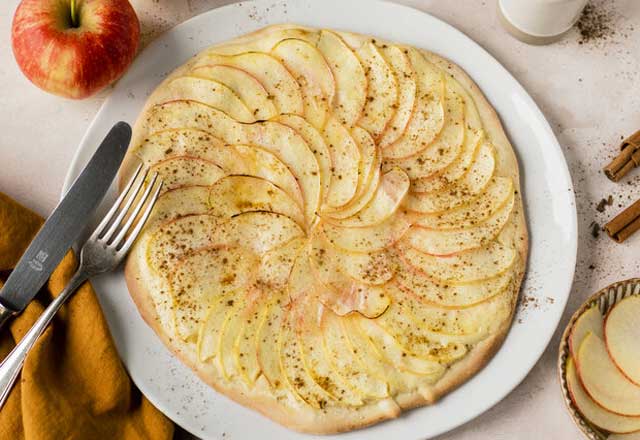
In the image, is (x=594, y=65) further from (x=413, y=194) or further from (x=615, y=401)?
(x=615, y=401)

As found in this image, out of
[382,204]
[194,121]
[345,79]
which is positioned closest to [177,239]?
[194,121]

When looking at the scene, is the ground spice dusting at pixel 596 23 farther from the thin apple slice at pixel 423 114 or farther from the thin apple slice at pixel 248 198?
the thin apple slice at pixel 248 198

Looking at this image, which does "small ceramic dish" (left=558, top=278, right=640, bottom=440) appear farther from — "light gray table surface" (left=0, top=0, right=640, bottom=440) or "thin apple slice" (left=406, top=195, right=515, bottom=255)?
"thin apple slice" (left=406, top=195, right=515, bottom=255)

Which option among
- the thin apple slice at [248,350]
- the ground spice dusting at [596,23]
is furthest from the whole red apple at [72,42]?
the ground spice dusting at [596,23]

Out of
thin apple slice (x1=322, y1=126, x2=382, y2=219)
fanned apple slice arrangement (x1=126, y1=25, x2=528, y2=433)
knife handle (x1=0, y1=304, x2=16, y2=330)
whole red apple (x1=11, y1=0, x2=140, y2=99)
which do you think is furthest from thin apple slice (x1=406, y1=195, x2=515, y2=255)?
knife handle (x1=0, y1=304, x2=16, y2=330)

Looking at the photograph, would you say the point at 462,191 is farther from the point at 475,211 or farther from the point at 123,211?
the point at 123,211

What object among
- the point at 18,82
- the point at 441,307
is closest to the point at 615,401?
the point at 441,307
